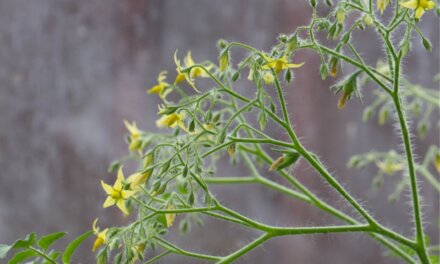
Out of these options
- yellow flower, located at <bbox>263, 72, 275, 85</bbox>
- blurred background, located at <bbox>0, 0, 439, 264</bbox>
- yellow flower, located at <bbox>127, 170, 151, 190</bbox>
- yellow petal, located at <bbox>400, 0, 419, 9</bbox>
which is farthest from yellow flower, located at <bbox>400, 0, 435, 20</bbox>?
blurred background, located at <bbox>0, 0, 439, 264</bbox>

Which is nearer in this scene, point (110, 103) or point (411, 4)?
point (411, 4)

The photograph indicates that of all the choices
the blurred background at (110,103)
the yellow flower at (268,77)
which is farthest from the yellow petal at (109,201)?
the blurred background at (110,103)

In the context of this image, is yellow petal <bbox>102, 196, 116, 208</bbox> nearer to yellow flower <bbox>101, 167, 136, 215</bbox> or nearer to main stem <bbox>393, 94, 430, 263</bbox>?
yellow flower <bbox>101, 167, 136, 215</bbox>

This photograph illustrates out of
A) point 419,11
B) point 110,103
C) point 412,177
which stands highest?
point 110,103

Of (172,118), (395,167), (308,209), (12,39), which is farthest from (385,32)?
(12,39)

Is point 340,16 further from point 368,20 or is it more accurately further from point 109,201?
point 109,201

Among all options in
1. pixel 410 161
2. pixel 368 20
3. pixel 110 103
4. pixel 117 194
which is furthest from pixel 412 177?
pixel 110 103

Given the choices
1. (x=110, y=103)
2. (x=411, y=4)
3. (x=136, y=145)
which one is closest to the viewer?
(x=411, y=4)

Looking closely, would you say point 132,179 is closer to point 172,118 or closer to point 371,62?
point 172,118
